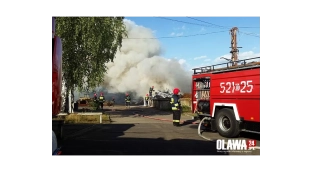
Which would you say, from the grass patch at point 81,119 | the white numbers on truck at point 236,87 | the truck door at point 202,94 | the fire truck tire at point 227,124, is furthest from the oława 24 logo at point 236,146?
the grass patch at point 81,119

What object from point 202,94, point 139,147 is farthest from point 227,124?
point 139,147

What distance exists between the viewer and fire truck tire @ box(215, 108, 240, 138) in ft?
25.5

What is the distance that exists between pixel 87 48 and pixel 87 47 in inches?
5.8

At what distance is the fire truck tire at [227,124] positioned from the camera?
25.5 feet

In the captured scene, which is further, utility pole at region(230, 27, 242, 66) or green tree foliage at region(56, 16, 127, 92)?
utility pole at region(230, 27, 242, 66)

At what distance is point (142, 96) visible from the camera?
30.9 m

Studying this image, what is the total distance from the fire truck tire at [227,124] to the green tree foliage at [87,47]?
5724 millimetres

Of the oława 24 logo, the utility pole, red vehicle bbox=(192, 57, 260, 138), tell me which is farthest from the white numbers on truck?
the utility pole

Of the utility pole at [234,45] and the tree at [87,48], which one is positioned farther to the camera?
the utility pole at [234,45]

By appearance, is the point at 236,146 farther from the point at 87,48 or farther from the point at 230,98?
the point at 87,48

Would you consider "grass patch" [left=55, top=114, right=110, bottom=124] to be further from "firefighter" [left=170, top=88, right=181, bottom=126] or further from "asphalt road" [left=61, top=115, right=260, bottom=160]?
"firefighter" [left=170, top=88, right=181, bottom=126]

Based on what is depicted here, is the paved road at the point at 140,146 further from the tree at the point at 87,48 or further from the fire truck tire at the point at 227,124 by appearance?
the tree at the point at 87,48

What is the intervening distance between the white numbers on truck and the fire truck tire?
23.7 inches

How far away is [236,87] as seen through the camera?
773 centimetres
